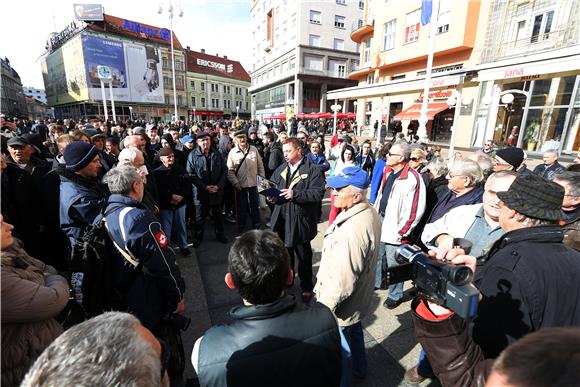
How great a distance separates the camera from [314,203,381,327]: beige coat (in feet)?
6.86

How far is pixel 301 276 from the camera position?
3.65 m

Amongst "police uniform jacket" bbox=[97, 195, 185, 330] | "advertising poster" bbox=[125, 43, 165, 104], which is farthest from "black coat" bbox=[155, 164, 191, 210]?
"advertising poster" bbox=[125, 43, 165, 104]

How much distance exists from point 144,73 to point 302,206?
187 feet

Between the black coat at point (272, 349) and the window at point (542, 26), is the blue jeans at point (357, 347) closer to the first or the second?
the black coat at point (272, 349)

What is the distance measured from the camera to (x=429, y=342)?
135cm

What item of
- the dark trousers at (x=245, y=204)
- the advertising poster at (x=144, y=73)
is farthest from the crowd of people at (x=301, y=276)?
the advertising poster at (x=144, y=73)

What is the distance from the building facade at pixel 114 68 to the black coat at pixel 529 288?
48315mm

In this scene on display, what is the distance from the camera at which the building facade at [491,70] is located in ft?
39.2

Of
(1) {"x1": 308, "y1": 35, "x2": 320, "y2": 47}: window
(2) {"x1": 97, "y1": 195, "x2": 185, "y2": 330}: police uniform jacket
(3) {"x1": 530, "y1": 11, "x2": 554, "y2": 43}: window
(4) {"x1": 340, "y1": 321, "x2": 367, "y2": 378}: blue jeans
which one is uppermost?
(1) {"x1": 308, "y1": 35, "x2": 320, "y2": 47}: window

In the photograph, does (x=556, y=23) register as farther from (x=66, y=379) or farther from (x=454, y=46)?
(x=66, y=379)

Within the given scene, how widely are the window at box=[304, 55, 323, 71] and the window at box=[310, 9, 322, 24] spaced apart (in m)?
4.46

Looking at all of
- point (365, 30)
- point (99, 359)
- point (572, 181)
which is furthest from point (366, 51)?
point (99, 359)

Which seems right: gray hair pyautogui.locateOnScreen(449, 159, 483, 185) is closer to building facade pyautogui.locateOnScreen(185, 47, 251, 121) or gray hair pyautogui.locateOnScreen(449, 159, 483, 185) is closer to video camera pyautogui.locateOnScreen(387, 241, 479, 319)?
video camera pyautogui.locateOnScreen(387, 241, 479, 319)

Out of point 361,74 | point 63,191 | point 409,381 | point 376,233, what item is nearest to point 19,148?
point 63,191
